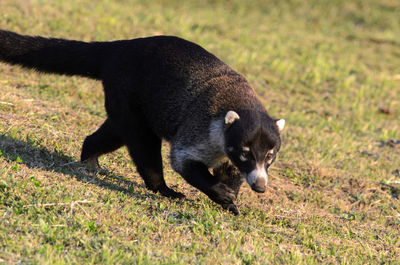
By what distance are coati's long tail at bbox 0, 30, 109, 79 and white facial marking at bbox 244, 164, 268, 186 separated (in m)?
2.29

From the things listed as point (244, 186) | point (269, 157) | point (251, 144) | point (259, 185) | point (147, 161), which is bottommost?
point (244, 186)

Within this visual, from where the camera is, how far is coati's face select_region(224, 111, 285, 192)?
5.59 metres

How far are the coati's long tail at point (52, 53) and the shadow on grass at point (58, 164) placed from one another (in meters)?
0.94

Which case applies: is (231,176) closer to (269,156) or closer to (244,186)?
(269,156)

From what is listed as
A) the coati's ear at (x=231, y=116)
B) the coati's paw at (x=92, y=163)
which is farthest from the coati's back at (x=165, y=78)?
the coati's paw at (x=92, y=163)

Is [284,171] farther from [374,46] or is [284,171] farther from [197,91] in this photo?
[374,46]

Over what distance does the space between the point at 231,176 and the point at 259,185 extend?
0.76 m

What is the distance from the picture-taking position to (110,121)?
21.6 ft

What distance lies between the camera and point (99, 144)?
6793mm

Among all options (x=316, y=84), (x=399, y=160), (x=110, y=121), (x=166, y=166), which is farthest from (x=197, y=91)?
(x=316, y=84)

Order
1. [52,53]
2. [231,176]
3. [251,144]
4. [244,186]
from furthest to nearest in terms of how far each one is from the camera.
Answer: [244,186] → [52,53] → [231,176] → [251,144]

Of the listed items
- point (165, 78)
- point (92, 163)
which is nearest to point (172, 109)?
point (165, 78)

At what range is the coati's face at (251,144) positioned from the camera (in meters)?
5.59

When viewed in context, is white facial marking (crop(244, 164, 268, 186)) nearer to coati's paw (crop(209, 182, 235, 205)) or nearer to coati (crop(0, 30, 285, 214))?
coati (crop(0, 30, 285, 214))
